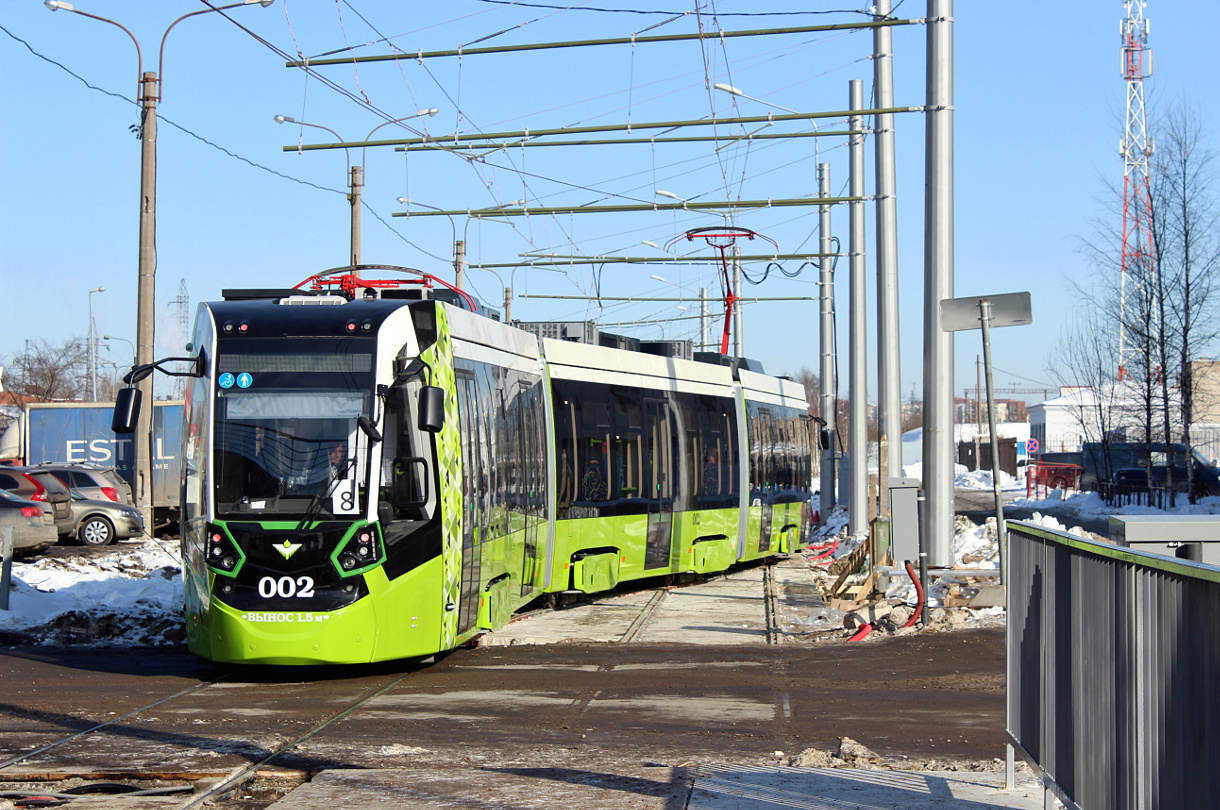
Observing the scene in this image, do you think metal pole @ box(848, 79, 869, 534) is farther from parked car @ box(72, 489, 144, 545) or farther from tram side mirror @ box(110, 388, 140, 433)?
tram side mirror @ box(110, 388, 140, 433)

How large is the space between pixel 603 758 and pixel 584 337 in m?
11.0

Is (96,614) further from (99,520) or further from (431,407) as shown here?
(99,520)

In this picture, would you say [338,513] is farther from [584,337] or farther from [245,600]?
[584,337]

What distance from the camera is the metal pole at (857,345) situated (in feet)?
87.3

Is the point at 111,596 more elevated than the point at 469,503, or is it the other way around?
the point at 469,503

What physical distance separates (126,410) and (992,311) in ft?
26.8

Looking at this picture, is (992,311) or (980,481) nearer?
(992,311)

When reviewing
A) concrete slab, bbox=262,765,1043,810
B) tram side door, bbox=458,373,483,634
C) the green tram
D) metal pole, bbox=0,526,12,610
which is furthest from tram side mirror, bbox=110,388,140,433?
metal pole, bbox=0,526,12,610

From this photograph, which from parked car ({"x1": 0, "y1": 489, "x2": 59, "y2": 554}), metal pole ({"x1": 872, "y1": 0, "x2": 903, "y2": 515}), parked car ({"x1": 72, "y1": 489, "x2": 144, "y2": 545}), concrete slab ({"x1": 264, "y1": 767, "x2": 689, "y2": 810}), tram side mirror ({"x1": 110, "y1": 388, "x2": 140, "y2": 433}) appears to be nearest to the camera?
concrete slab ({"x1": 264, "y1": 767, "x2": 689, "y2": 810})

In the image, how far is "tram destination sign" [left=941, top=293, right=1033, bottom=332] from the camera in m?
13.7

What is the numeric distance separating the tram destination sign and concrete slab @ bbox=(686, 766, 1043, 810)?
7.48 metres

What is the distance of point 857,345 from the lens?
28.3m

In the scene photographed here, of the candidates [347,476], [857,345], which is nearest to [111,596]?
[347,476]

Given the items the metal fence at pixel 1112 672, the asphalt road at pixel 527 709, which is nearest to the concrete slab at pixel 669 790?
the asphalt road at pixel 527 709
